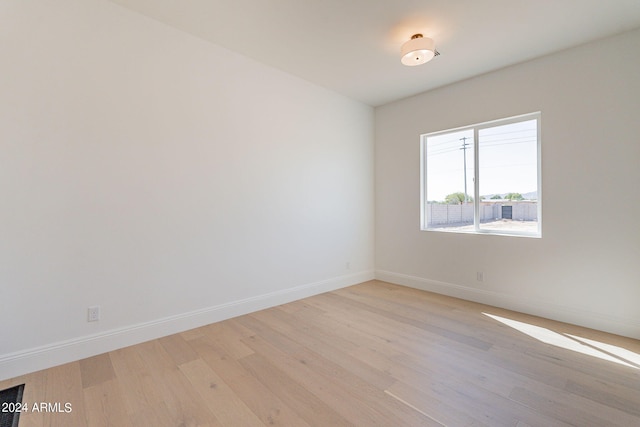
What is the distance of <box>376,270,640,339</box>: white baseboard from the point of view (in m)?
2.67

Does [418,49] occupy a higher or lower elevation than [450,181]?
higher

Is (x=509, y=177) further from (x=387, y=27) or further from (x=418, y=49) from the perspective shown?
(x=387, y=27)

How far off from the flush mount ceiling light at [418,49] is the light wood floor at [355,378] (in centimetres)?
258

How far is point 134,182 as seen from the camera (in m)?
2.47

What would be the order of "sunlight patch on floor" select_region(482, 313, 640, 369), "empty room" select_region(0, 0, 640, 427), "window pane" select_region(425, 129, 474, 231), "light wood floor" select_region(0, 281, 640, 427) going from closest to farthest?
"light wood floor" select_region(0, 281, 640, 427), "empty room" select_region(0, 0, 640, 427), "sunlight patch on floor" select_region(482, 313, 640, 369), "window pane" select_region(425, 129, 474, 231)

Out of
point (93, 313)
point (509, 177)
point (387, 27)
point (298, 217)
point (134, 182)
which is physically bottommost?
point (93, 313)

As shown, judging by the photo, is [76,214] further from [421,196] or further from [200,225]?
[421,196]

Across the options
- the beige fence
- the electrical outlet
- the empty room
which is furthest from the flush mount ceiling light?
the electrical outlet

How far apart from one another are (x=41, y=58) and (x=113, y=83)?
1.41 ft

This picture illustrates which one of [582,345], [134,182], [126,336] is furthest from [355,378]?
[134,182]

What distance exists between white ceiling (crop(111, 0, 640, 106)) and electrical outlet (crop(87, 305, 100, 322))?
97.4 inches

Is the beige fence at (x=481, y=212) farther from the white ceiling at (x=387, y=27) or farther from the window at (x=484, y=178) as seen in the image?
the white ceiling at (x=387, y=27)

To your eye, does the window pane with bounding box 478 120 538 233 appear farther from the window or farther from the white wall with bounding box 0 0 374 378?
the white wall with bounding box 0 0 374 378

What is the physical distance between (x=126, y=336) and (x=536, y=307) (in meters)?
4.06
